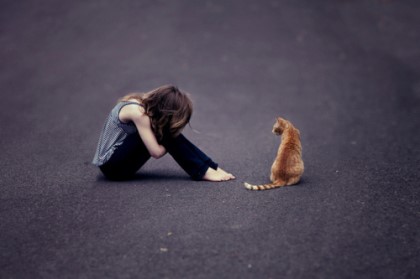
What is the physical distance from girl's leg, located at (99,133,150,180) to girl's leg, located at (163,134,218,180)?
260 millimetres

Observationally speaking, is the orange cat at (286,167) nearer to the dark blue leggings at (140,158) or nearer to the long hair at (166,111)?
the dark blue leggings at (140,158)

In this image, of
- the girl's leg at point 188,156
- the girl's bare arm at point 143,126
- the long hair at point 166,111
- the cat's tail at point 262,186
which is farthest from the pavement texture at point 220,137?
the long hair at point 166,111

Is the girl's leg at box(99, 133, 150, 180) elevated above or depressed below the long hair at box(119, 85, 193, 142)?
below

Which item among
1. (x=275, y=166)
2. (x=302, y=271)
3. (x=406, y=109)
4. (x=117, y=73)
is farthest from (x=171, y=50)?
(x=302, y=271)

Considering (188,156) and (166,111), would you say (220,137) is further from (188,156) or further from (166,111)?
→ (166,111)

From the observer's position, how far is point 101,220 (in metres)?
3.06

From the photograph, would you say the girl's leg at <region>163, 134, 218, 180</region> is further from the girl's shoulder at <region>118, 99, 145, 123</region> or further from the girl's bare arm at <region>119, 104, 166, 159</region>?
the girl's shoulder at <region>118, 99, 145, 123</region>

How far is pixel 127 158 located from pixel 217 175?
0.91 metres

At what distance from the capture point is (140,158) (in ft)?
12.3

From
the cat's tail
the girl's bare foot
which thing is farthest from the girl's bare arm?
the cat's tail

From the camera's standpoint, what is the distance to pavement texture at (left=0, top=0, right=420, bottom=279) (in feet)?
8.70

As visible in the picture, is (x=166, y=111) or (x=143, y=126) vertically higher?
(x=166, y=111)

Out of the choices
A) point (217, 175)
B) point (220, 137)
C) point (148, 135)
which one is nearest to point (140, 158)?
point (148, 135)

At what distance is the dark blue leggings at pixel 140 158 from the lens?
3.63 metres
